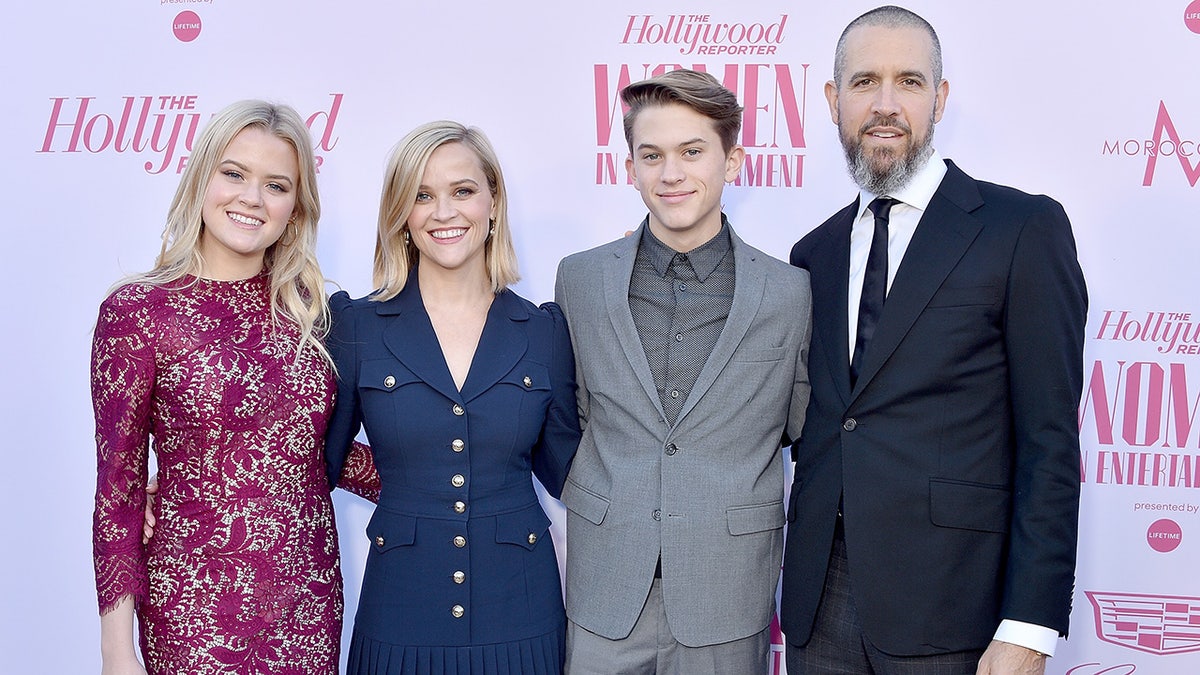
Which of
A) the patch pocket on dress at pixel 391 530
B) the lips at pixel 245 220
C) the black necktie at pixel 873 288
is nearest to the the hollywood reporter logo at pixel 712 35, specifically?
the black necktie at pixel 873 288

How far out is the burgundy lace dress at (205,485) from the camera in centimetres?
187

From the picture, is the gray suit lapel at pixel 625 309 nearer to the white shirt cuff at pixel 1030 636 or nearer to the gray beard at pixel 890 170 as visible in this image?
the gray beard at pixel 890 170

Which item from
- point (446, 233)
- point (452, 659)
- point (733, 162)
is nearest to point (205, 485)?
point (452, 659)

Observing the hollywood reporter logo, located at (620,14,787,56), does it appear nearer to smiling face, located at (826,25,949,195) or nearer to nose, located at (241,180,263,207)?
smiling face, located at (826,25,949,195)

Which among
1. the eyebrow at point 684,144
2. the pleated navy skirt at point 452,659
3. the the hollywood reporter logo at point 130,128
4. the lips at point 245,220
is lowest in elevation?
the pleated navy skirt at point 452,659

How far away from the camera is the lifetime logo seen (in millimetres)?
2846

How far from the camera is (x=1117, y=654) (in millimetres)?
2918

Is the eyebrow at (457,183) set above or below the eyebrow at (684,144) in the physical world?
below

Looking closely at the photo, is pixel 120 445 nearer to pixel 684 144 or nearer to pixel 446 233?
pixel 446 233

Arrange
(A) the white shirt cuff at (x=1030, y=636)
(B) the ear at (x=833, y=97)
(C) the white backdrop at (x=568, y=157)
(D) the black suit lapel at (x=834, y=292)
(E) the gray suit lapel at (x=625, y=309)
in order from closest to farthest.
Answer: (A) the white shirt cuff at (x=1030, y=636), (D) the black suit lapel at (x=834, y=292), (E) the gray suit lapel at (x=625, y=309), (B) the ear at (x=833, y=97), (C) the white backdrop at (x=568, y=157)

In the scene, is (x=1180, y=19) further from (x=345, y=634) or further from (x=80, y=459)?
(x=80, y=459)

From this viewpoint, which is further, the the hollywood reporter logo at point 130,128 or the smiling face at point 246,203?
the the hollywood reporter logo at point 130,128

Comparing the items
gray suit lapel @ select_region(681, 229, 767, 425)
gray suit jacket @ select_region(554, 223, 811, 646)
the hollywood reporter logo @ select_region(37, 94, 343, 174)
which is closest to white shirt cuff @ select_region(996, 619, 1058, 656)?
gray suit jacket @ select_region(554, 223, 811, 646)

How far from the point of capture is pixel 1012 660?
68.5 inches
